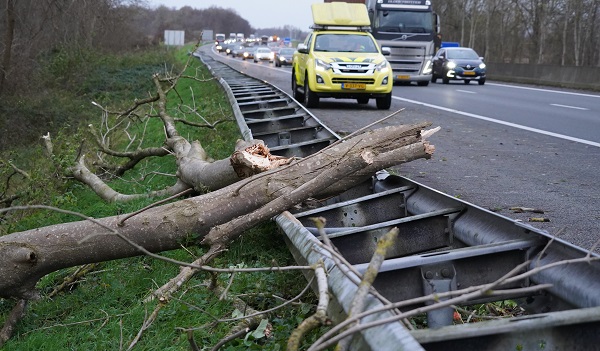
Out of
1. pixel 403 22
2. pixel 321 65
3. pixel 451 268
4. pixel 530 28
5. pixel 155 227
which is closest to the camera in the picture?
pixel 451 268

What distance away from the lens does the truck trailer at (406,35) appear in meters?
28.4

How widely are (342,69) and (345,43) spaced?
4.25ft

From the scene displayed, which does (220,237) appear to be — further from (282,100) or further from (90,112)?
(90,112)

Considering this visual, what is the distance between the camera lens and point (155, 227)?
4.94 m

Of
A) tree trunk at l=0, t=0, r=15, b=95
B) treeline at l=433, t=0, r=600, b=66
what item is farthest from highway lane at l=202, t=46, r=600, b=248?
treeline at l=433, t=0, r=600, b=66

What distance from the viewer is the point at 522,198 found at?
700 centimetres

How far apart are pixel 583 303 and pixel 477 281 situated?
565 millimetres

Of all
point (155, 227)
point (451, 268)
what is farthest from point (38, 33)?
point (451, 268)

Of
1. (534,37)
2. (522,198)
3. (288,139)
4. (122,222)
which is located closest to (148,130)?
(288,139)

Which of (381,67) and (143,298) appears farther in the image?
(381,67)

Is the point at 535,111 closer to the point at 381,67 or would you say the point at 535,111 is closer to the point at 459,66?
the point at 381,67

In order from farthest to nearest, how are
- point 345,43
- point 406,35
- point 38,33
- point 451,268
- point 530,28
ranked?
point 530,28 → point 38,33 → point 406,35 → point 345,43 → point 451,268

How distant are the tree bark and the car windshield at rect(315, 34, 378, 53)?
12.7m

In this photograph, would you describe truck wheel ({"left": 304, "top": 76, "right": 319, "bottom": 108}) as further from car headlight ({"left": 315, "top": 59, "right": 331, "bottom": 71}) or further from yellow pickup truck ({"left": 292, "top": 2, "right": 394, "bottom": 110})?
car headlight ({"left": 315, "top": 59, "right": 331, "bottom": 71})
